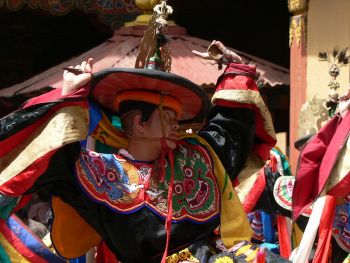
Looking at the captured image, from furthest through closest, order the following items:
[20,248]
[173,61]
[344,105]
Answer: [173,61] < [20,248] < [344,105]

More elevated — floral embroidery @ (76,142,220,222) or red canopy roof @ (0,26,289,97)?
floral embroidery @ (76,142,220,222)

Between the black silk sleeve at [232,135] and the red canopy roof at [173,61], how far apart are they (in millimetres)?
3374

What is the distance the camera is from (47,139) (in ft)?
11.9

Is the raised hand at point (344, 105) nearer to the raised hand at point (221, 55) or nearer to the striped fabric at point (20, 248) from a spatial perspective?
the raised hand at point (221, 55)

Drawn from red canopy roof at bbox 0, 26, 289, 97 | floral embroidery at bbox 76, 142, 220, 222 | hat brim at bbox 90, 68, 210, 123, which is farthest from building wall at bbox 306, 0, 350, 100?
floral embroidery at bbox 76, 142, 220, 222

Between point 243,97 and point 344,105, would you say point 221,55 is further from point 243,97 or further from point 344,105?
point 344,105

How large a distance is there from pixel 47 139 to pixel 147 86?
0.48 meters

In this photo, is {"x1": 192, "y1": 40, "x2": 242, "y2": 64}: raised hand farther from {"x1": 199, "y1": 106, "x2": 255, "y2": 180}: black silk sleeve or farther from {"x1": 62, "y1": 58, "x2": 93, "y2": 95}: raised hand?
{"x1": 62, "y1": 58, "x2": 93, "y2": 95}: raised hand

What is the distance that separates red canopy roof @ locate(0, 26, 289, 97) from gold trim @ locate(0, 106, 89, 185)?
381cm

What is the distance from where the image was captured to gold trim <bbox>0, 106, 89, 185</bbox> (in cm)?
360

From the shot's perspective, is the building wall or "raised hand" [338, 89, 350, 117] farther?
the building wall

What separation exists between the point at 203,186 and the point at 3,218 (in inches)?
30.6

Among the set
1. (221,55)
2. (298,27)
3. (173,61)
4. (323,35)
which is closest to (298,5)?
(298,27)

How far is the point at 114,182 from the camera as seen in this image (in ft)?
12.6
